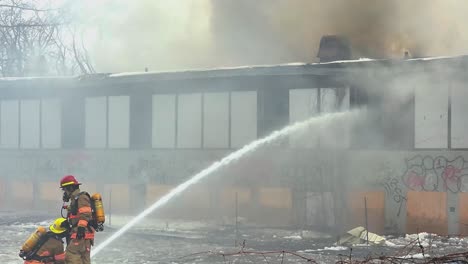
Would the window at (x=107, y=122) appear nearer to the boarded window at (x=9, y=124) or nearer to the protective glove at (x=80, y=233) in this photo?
the boarded window at (x=9, y=124)

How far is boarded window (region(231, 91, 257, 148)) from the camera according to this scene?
54.7 feet

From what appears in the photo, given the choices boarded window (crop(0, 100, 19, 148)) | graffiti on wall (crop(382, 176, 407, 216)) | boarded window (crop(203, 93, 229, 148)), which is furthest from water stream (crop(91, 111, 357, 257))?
boarded window (crop(0, 100, 19, 148))

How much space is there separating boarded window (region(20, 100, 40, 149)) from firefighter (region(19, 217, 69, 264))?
13.7 meters

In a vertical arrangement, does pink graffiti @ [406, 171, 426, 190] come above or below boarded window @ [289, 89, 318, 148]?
below

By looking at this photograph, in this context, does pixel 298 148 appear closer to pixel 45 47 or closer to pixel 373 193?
pixel 373 193

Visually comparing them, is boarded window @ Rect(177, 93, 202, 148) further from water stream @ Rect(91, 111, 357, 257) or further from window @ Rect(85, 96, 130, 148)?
window @ Rect(85, 96, 130, 148)

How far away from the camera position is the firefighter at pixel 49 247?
23.1ft

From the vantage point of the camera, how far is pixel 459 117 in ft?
47.0

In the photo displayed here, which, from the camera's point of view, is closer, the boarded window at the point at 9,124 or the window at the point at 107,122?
the window at the point at 107,122

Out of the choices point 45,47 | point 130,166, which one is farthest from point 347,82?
point 45,47

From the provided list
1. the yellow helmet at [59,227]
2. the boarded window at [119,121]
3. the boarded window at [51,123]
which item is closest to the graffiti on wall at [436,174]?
the boarded window at [119,121]

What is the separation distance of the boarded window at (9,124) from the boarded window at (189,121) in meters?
6.86

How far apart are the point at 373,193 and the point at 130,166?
312 inches

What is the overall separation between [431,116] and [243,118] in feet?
17.7
